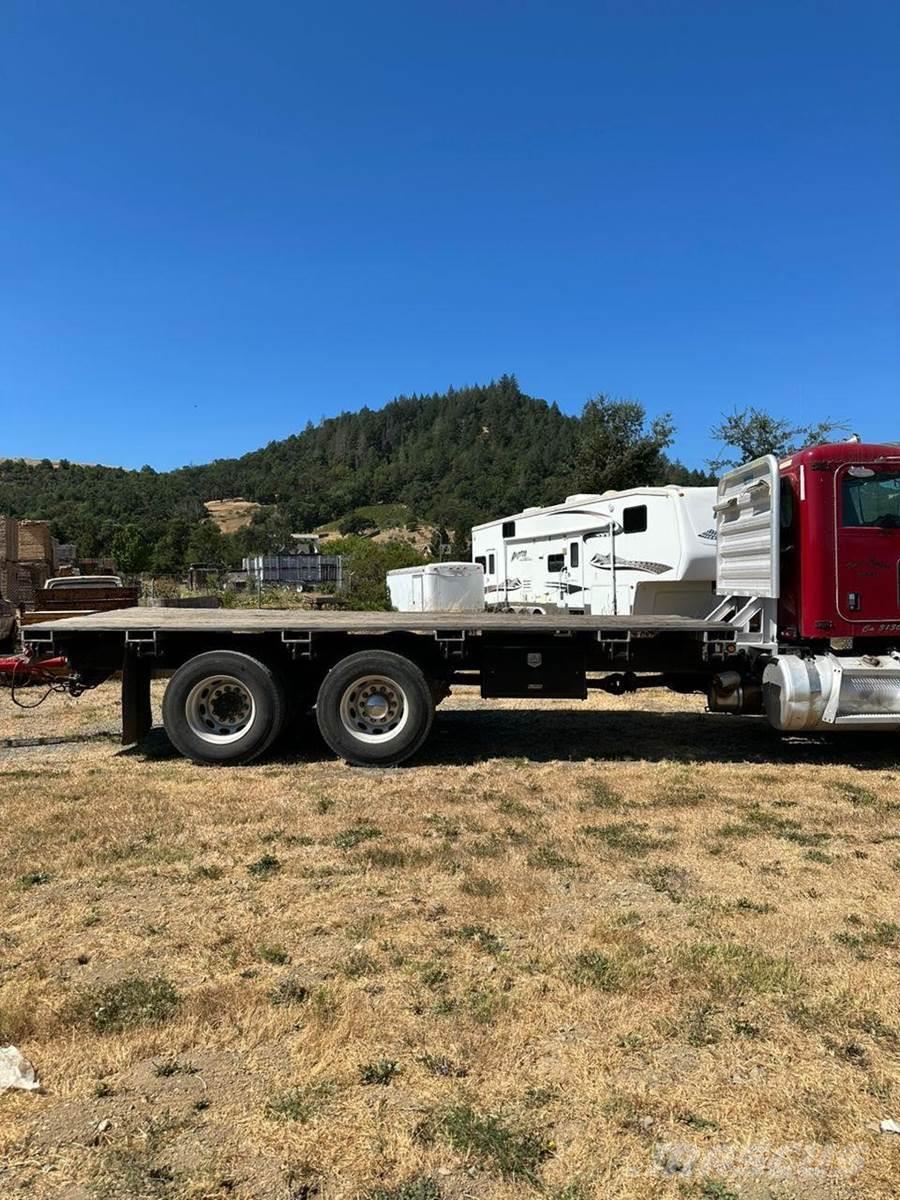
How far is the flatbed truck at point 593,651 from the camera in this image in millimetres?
7207

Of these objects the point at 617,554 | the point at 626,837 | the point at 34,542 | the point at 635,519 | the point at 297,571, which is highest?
the point at 297,571

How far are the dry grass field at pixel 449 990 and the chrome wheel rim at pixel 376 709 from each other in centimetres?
87

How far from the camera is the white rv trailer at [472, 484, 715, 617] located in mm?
12930

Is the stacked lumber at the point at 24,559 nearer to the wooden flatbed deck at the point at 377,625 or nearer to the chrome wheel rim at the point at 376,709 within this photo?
the wooden flatbed deck at the point at 377,625

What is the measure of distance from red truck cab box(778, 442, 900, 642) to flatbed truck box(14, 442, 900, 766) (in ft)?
0.04

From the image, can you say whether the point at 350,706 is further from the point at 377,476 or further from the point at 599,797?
the point at 377,476

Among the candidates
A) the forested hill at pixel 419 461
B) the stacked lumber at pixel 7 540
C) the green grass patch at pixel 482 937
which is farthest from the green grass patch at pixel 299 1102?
the forested hill at pixel 419 461

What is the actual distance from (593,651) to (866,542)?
8.48 ft

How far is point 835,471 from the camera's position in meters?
7.24

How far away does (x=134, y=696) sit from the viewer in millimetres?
7762

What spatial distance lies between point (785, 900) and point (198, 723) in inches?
203

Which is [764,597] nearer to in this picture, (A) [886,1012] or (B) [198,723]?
(A) [886,1012]

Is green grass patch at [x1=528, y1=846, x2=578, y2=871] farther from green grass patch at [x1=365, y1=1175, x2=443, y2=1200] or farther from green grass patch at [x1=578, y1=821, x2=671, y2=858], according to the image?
green grass patch at [x1=365, y1=1175, x2=443, y2=1200]

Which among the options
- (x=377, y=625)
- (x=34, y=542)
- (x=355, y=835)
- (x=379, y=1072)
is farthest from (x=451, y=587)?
(x=379, y=1072)
